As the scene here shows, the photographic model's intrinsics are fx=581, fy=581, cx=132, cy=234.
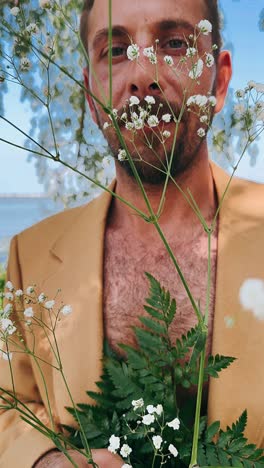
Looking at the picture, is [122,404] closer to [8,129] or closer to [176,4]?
[8,129]

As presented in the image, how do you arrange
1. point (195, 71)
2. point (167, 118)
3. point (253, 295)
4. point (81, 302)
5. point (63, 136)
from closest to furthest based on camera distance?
point (195, 71) < point (167, 118) < point (253, 295) < point (81, 302) < point (63, 136)

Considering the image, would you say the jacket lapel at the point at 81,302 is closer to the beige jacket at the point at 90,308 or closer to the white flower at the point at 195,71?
the beige jacket at the point at 90,308

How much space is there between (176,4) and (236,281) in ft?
2.04

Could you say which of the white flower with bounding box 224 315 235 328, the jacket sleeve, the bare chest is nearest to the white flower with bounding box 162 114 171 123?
the bare chest

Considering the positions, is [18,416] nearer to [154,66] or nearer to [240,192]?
[240,192]

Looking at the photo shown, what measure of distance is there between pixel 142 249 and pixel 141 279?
2.8 inches

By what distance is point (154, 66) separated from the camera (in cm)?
128

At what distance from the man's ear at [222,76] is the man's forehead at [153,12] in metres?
0.10

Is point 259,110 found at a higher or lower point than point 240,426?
higher

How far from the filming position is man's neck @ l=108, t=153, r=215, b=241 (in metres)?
1.33

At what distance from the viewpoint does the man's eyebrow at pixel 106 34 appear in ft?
4.24

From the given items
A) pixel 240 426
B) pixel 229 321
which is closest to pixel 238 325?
pixel 229 321

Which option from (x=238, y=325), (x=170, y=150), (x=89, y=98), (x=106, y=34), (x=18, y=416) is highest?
(x=106, y=34)

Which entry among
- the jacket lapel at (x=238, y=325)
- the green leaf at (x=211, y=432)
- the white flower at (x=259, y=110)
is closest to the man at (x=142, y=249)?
the jacket lapel at (x=238, y=325)
